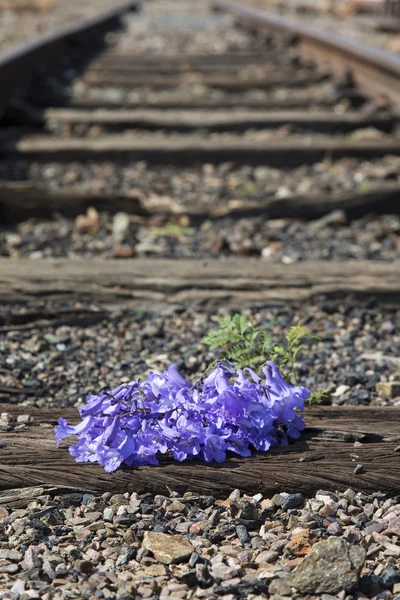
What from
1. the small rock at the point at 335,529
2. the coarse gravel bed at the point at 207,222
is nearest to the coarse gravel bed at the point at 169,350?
the coarse gravel bed at the point at 207,222

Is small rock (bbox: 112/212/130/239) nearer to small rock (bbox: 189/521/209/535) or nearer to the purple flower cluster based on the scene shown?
the purple flower cluster

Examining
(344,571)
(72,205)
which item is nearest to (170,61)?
(72,205)

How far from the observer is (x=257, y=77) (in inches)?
322

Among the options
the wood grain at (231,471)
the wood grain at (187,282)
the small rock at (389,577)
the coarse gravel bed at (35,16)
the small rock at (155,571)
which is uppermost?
the coarse gravel bed at (35,16)

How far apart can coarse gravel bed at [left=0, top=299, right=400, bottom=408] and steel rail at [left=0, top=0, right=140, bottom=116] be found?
333 cm

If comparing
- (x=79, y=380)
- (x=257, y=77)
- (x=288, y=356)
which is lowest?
(x=79, y=380)

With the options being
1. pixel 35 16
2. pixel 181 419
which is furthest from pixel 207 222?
pixel 35 16

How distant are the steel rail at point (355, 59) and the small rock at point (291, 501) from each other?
14.9 feet

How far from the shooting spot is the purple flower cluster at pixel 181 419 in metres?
2.07

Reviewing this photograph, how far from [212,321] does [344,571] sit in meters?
1.62

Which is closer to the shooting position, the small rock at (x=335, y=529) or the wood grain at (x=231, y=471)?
the small rock at (x=335, y=529)

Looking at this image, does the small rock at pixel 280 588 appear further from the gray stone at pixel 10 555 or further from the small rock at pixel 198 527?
the gray stone at pixel 10 555

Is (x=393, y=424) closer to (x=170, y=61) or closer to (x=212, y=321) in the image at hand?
(x=212, y=321)

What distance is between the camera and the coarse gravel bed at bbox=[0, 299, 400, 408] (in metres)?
2.75
